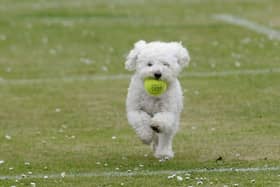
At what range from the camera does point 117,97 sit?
16547 mm

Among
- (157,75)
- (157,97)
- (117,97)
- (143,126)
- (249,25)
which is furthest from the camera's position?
(249,25)

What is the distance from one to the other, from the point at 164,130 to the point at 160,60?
0.73 m

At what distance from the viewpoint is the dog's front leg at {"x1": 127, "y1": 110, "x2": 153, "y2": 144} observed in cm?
1102

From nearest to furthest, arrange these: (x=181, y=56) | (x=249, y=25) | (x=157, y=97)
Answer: (x=181, y=56), (x=157, y=97), (x=249, y=25)

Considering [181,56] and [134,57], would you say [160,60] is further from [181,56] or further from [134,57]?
[134,57]

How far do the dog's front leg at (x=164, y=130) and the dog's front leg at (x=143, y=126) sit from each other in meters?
0.07

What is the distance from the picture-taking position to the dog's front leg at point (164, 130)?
11.0 meters

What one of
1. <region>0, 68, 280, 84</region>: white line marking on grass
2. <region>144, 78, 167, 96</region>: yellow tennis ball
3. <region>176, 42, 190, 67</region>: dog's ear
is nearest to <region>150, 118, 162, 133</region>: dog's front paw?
<region>144, 78, 167, 96</region>: yellow tennis ball

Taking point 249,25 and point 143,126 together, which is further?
point 249,25

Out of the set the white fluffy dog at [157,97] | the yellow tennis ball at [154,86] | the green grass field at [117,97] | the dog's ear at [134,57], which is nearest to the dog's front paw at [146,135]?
the white fluffy dog at [157,97]

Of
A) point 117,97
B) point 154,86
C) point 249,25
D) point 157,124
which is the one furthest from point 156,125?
point 249,25

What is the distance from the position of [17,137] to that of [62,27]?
13.9 meters

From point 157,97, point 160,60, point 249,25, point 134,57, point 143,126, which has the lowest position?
point 143,126

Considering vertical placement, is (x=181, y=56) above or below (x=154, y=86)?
above
